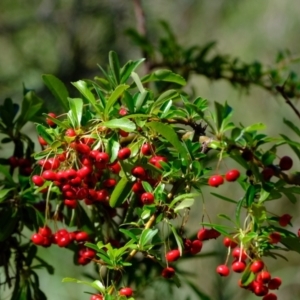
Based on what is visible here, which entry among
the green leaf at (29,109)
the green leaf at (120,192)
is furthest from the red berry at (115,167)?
the green leaf at (29,109)

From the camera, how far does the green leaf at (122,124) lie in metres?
0.69

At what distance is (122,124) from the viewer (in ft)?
2.29

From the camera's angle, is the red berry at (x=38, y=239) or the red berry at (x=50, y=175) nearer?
the red berry at (x=50, y=175)

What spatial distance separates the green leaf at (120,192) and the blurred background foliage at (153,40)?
0.62 m

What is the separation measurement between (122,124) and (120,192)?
11cm

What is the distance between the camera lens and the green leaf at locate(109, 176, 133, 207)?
2.54 feet

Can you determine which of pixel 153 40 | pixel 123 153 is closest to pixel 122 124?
pixel 123 153

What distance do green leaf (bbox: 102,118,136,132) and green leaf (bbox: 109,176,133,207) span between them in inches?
3.6

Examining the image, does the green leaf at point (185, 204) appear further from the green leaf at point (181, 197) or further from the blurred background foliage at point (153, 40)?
the blurred background foliage at point (153, 40)

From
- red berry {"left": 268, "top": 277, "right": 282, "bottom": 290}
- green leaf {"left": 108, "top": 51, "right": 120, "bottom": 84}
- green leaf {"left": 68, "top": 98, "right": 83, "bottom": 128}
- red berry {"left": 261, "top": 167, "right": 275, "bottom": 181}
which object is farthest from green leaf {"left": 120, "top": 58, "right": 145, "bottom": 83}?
red berry {"left": 268, "top": 277, "right": 282, "bottom": 290}

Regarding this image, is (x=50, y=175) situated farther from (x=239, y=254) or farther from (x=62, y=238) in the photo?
(x=239, y=254)

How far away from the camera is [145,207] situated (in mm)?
719

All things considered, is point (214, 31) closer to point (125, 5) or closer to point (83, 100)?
point (125, 5)

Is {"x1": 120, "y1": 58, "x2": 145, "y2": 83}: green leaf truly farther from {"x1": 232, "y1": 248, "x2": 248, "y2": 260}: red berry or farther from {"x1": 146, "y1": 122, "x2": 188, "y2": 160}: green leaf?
{"x1": 232, "y1": 248, "x2": 248, "y2": 260}: red berry
